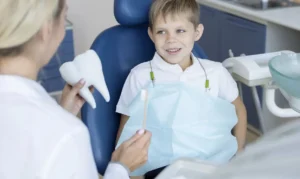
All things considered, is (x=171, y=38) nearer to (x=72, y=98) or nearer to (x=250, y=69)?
(x=250, y=69)

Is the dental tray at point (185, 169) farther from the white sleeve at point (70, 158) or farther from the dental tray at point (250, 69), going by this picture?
the dental tray at point (250, 69)

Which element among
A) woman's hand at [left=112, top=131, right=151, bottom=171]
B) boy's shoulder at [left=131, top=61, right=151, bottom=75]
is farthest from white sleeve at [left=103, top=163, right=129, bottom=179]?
boy's shoulder at [left=131, top=61, right=151, bottom=75]

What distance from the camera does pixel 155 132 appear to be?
1595 mm

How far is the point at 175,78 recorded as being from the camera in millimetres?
1656

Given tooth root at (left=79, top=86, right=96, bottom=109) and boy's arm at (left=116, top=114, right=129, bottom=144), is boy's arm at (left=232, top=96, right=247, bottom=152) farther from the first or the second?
tooth root at (left=79, top=86, right=96, bottom=109)

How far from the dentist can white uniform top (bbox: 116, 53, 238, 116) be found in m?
0.70

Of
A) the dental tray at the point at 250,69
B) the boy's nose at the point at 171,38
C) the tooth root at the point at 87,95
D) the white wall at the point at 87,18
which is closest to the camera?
the tooth root at the point at 87,95

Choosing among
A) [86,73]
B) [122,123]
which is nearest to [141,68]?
[122,123]

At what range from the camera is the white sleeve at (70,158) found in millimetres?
898

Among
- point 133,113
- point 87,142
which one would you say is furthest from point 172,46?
point 87,142

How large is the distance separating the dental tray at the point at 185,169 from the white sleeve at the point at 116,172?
0.27ft

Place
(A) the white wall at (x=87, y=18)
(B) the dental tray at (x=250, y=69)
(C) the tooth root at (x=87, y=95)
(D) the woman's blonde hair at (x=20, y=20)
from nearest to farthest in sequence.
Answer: (D) the woman's blonde hair at (x=20, y=20), (C) the tooth root at (x=87, y=95), (B) the dental tray at (x=250, y=69), (A) the white wall at (x=87, y=18)

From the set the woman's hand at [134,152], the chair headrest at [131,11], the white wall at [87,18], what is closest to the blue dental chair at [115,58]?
the chair headrest at [131,11]

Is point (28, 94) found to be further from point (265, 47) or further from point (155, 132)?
point (265, 47)
